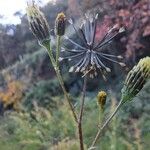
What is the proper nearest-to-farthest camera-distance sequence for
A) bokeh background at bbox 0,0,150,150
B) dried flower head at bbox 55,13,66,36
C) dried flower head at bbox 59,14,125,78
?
1. dried flower head at bbox 59,14,125,78
2. dried flower head at bbox 55,13,66,36
3. bokeh background at bbox 0,0,150,150

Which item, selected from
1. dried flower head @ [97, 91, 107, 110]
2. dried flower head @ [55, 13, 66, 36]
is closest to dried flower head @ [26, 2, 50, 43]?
dried flower head @ [55, 13, 66, 36]

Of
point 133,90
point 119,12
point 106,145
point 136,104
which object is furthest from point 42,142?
point 133,90

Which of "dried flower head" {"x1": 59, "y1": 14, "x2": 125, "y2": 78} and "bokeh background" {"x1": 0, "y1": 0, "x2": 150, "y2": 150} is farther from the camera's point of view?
"bokeh background" {"x1": 0, "y1": 0, "x2": 150, "y2": 150}

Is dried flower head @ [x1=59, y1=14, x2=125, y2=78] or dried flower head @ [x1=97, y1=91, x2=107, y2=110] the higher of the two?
dried flower head @ [x1=59, y1=14, x2=125, y2=78]

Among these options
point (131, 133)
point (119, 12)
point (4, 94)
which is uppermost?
point (119, 12)

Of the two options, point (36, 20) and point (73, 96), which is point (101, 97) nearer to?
point (36, 20)

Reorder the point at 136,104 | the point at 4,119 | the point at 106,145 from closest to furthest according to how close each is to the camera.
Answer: the point at 106,145 → the point at 136,104 → the point at 4,119

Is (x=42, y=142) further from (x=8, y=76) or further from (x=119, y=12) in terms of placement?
(x=8, y=76)

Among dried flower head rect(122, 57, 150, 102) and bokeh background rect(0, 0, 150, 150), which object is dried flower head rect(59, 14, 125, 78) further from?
bokeh background rect(0, 0, 150, 150)
